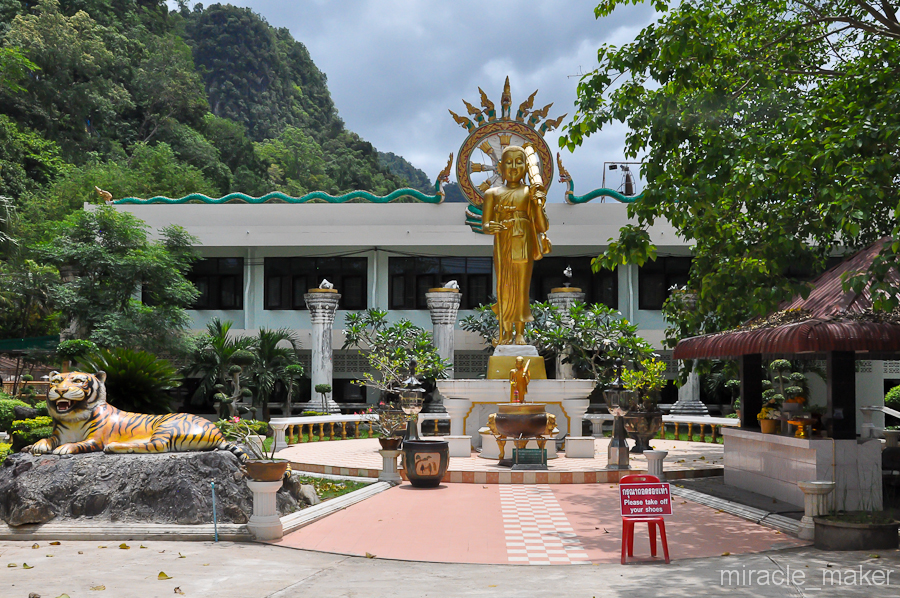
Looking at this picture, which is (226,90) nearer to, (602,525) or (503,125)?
(503,125)

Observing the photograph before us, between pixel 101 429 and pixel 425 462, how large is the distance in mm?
4540

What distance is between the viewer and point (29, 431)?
39.4 feet

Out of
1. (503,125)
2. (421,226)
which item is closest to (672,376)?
(421,226)

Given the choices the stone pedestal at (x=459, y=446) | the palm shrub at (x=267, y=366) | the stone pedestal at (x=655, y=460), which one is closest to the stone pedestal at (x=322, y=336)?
the palm shrub at (x=267, y=366)

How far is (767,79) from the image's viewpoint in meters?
10.5

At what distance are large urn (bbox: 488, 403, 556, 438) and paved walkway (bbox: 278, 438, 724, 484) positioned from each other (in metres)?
0.61

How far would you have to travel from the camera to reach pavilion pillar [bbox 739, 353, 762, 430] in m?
12.1

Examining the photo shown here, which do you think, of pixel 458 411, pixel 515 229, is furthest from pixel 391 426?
pixel 515 229

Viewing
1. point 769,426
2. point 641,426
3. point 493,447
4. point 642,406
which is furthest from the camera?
point 642,406

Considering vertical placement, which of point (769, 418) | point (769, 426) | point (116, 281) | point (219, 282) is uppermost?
point (219, 282)

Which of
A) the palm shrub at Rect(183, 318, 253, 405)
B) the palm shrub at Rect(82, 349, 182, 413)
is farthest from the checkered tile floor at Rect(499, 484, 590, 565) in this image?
the palm shrub at Rect(183, 318, 253, 405)

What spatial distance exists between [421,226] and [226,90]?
147 feet

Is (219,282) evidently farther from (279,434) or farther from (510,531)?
(510,531)

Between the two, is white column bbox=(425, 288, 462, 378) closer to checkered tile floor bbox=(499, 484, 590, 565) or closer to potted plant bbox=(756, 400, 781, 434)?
checkered tile floor bbox=(499, 484, 590, 565)
